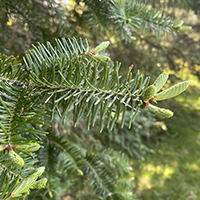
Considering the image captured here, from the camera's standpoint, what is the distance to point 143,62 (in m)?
1.30

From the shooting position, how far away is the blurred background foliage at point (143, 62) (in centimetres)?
55

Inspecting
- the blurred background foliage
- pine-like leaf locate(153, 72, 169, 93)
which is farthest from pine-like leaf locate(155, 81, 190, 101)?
the blurred background foliage

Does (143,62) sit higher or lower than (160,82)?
higher

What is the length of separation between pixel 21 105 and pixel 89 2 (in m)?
0.39

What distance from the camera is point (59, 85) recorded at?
293 millimetres

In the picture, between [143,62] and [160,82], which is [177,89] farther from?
[143,62]

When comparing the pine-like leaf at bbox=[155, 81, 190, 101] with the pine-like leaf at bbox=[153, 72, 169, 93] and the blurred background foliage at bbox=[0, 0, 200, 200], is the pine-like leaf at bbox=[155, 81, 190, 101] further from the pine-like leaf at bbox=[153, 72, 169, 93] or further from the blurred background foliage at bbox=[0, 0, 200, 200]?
the blurred background foliage at bbox=[0, 0, 200, 200]

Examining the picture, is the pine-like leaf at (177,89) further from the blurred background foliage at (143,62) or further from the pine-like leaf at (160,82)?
the blurred background foliage at (143,62)

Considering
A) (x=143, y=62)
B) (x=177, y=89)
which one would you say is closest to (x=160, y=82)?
(x=177, y=89)

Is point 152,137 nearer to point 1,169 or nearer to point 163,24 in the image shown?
point 163,24

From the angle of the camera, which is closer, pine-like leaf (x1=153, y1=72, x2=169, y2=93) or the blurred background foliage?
pine-like leaf (x1=153, y1=72, x2=169, y2=93)

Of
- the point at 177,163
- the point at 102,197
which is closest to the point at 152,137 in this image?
the point at 177,163

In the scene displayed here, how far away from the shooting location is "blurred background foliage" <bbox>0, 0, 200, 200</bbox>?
21.8 inches

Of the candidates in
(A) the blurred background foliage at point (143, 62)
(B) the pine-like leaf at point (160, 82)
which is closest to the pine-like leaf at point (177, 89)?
(B) the pine-like leaf at point (160, 82)
